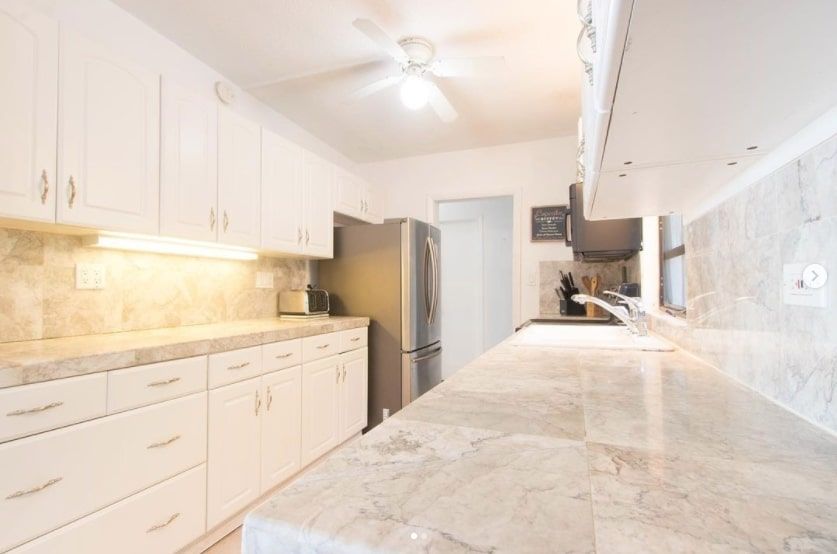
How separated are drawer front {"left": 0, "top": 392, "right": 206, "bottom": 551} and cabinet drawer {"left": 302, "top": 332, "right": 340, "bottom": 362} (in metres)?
0.73

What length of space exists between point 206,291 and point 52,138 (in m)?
1.08

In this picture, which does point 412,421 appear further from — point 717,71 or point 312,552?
point 717,71

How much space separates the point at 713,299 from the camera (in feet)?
3.44

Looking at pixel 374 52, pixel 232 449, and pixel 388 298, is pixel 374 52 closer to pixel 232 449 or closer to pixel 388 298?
pixel 388 298

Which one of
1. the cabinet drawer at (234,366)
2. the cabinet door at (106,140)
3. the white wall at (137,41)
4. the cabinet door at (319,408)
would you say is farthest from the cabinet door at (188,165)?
the cabinet door at (319,408)

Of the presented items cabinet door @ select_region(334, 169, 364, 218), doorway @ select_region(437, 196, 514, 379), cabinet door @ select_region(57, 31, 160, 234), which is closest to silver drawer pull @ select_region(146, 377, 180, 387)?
cabinet door @ select_region(57, 31, 160, 234)

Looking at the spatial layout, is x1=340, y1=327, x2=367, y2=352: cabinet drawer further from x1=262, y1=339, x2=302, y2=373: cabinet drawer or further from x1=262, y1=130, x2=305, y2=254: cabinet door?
x1=262, y1=130, x2=305, y2=254: cabinet door

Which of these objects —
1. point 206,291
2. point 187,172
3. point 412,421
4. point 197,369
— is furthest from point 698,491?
point 206,291

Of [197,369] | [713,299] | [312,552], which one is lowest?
[197,369]

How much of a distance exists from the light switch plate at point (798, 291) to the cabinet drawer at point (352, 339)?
222 cm

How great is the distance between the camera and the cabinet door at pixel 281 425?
1.90 metres

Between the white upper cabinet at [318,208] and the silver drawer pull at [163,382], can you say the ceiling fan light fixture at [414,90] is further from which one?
the silver drawer pull at [163,382]

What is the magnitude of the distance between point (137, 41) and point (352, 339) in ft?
6.60

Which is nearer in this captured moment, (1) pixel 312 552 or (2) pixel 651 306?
(1) pixel 312 552
